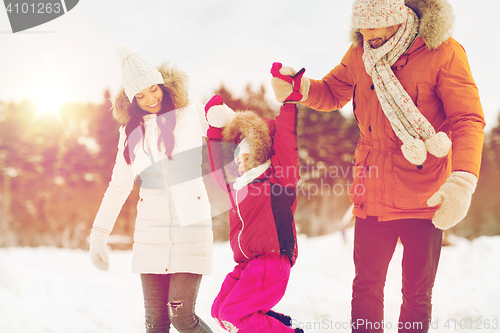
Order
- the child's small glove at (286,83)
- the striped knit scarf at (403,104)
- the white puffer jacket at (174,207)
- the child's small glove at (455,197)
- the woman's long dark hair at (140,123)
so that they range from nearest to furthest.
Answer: the child's small glove at (455,197) → the striped knit scarf at (403,104) → the child's small glove at (286,83) → the white puffer jacket at (174,207) → the woman's long dark hair at (140,123)

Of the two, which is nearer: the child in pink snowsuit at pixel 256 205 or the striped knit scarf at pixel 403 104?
the striped knit scarf at pixel 403 104

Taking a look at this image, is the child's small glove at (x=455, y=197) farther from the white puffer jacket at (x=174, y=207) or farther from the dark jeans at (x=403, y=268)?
the white puffer jacket at (x=174, y=207)

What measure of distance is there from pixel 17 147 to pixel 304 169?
41.9ft

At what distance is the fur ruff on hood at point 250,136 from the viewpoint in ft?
6.29

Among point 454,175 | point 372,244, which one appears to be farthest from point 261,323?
point 454,175

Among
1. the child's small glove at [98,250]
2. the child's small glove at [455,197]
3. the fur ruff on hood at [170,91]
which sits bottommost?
the child's small glove at [98,250]

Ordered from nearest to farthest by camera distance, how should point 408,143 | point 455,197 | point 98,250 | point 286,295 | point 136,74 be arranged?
1. point 455,197
2. point 408,143
3. point 136,74
4. point 98,250
5. point 286,295

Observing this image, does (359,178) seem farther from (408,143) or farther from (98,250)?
(98,250)

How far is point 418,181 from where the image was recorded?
5.80 feet

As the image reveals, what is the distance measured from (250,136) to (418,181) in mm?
982

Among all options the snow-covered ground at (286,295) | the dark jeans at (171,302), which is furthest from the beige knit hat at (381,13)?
the snow-covered ground at (286,295)

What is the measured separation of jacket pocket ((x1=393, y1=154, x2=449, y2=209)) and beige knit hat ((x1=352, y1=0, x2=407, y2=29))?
743mm

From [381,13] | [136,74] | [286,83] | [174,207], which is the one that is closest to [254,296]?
[174,207]

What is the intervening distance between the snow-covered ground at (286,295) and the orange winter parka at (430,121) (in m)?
1.56
